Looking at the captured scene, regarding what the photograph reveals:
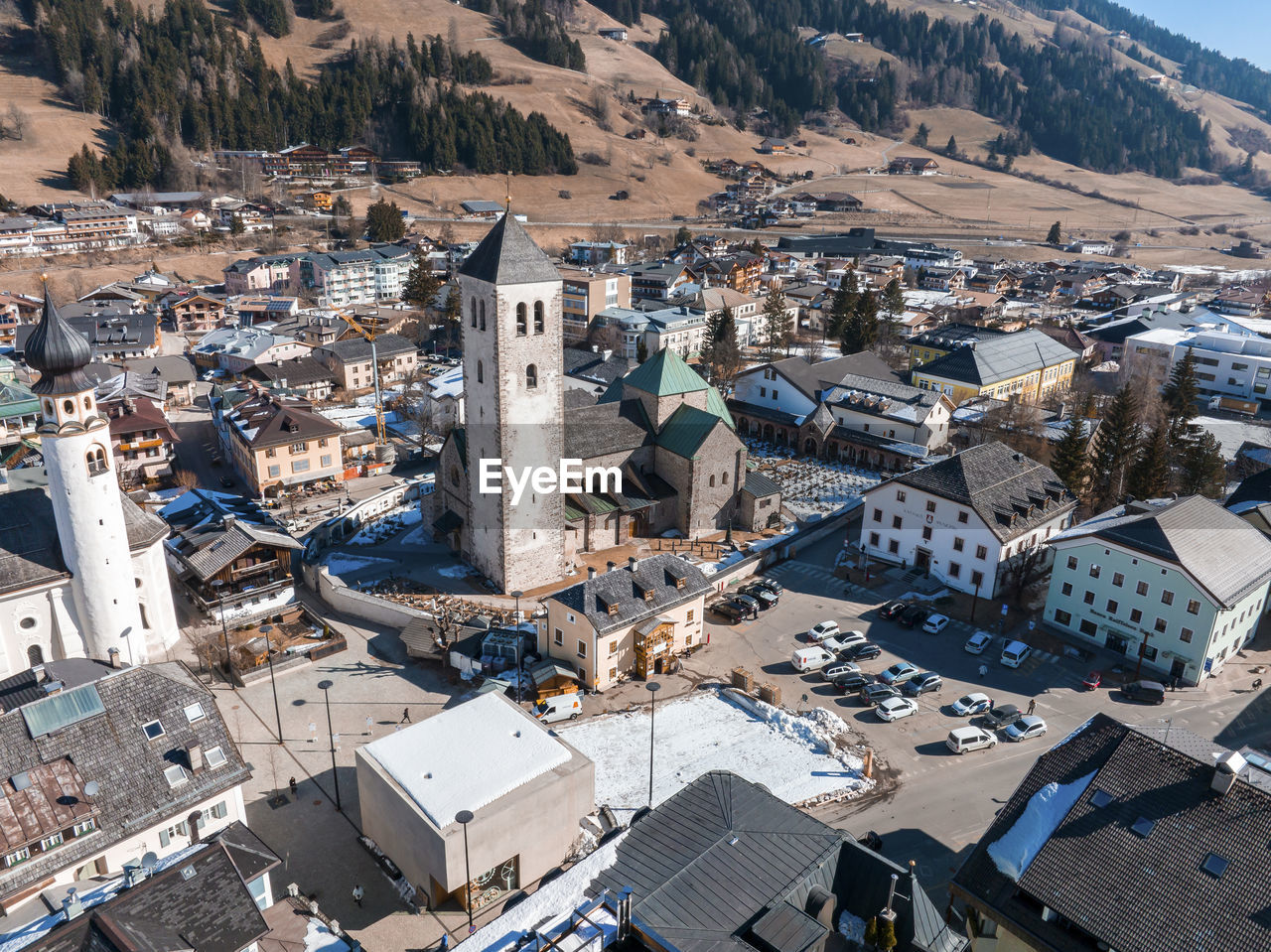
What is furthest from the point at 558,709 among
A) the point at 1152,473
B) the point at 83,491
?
the point at 1152,473

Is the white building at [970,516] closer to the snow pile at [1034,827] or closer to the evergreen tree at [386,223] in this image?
the snow pile at [1034,827]

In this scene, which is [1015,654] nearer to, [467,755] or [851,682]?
[851,682]

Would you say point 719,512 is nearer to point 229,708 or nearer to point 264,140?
point 229,708

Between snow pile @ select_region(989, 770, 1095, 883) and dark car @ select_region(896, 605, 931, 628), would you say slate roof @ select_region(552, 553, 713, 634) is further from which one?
snow pile @ select_region(989, 770, 1095, 883)

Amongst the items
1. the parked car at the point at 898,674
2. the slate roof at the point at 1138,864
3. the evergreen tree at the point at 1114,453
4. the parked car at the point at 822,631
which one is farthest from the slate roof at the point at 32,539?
the evergreen tree at the point at 1114,453

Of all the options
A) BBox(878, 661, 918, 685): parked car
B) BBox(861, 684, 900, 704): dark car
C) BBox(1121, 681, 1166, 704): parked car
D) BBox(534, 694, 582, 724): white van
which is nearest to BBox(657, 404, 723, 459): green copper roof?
BBox(878, 661, 918, 685): parked car
